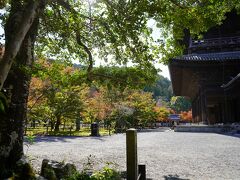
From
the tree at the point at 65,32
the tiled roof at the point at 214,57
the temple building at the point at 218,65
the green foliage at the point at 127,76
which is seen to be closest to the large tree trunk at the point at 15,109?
the tree at the point at 65,32

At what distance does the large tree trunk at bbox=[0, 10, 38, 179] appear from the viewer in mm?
5703

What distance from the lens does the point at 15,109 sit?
5.96 meters

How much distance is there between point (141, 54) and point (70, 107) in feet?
68.3

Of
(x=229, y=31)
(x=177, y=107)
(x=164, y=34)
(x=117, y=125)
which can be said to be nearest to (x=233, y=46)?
(x=229, y=31)

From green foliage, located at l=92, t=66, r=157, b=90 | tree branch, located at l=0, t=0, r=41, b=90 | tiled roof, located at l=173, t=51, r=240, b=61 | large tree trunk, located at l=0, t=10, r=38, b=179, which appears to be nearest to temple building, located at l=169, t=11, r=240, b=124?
tiled roof, located at l=173, t=51, r=240, b=61

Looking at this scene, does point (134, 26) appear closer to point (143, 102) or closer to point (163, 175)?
point (163, 175)

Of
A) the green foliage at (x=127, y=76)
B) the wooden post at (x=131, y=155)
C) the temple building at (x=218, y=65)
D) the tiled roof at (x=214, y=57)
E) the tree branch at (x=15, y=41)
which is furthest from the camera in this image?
the temple building at (x=218, y=65)

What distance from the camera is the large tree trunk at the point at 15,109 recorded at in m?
5.70

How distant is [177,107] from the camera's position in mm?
91125

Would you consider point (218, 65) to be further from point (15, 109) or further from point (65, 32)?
point (15, 109)

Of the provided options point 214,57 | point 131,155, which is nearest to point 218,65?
point 214,57

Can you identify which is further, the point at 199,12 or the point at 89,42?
the point at 89,42

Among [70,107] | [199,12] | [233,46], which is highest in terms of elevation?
[233,46]

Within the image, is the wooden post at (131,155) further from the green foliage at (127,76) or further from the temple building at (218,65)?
the temple building at (218,65)
